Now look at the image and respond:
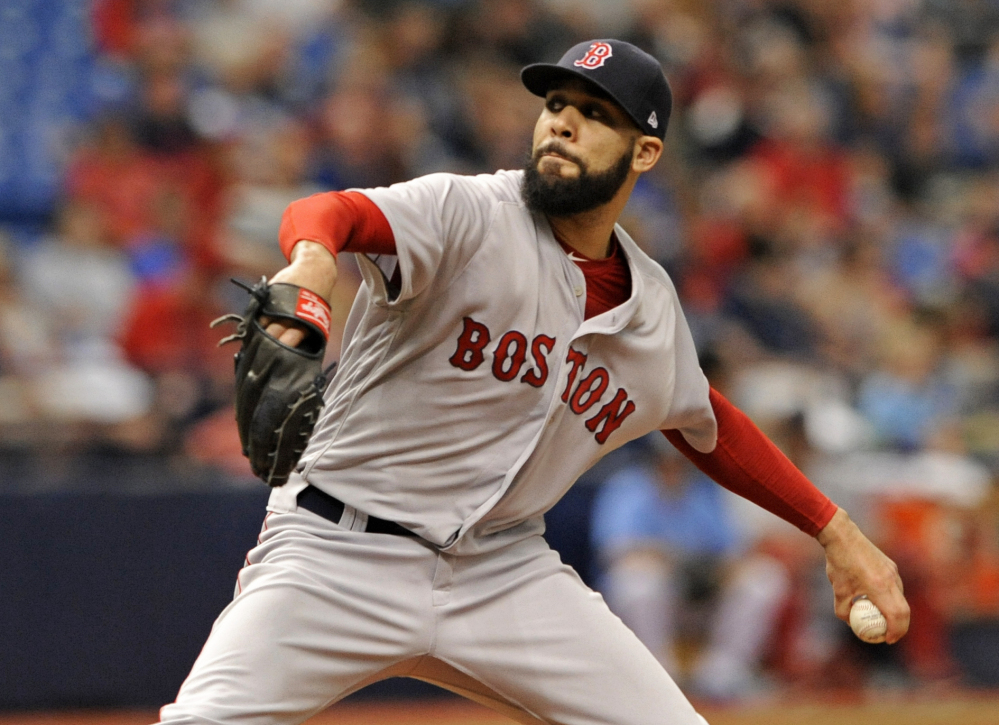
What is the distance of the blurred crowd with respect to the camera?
6.59m

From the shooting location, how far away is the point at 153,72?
25.3 feet

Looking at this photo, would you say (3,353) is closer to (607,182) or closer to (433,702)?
(433,702)

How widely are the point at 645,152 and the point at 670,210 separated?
18.0 feet

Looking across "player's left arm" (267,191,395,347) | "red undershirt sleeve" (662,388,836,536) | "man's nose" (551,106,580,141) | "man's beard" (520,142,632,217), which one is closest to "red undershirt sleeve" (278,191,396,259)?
"player's left arm" (267,191,395,347)

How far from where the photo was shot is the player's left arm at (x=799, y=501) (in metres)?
3.45

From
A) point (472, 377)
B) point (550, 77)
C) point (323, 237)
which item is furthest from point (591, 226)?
point (323, 237)

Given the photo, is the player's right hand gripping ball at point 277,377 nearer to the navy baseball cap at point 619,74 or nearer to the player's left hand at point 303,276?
the player's left hand at point 303,276

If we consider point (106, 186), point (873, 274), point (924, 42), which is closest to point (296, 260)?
point (106, 186)

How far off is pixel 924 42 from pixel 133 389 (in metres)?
7.04

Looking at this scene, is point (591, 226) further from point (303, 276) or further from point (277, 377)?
point (277, 377)

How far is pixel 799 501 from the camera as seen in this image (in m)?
3.50

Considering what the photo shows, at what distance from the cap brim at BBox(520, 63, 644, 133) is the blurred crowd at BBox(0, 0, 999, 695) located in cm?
343

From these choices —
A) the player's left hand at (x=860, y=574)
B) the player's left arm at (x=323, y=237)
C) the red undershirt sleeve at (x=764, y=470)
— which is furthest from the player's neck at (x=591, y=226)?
the player's left hand at (x=860, y=574)

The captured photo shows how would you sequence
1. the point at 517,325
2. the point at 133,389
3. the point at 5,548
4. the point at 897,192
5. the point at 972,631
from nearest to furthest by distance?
the point at 517,325 → the point at 5,548 → the point at 133,389 → the point at 972,631 → the point at 897,192
